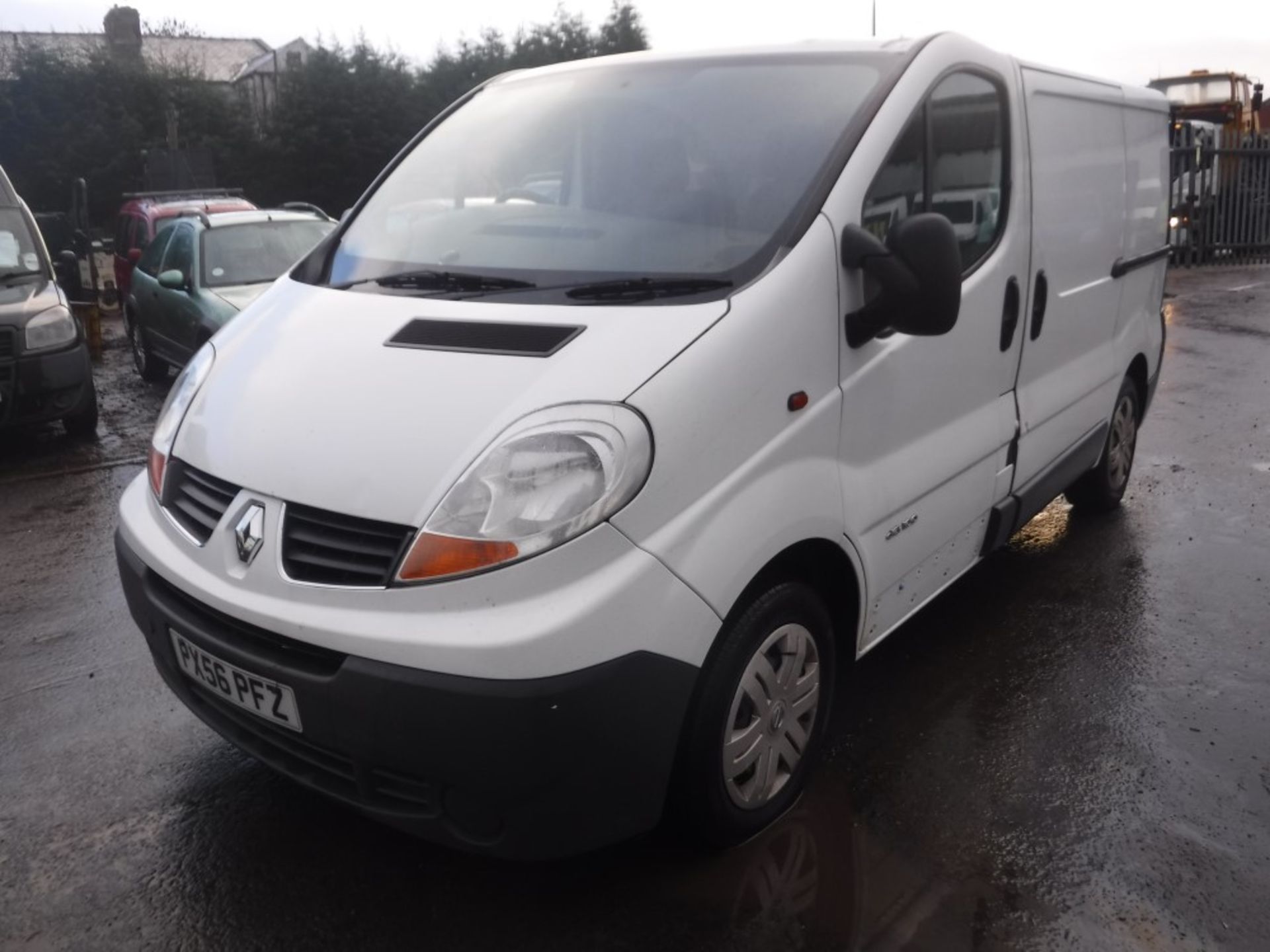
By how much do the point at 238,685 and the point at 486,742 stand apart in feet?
2.15

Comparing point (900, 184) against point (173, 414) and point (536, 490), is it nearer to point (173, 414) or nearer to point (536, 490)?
point (536, 490)

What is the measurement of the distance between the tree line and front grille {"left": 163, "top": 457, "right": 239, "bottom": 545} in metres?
22.9

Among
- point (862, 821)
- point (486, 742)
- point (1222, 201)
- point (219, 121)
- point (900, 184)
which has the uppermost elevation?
point (219, 121)

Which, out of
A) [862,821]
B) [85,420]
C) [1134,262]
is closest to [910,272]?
[862,821]

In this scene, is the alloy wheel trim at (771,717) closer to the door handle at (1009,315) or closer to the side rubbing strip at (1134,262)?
the door handle at (1009,315)

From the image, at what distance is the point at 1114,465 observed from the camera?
5.09m

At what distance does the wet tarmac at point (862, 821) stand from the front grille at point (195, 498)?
84 cm

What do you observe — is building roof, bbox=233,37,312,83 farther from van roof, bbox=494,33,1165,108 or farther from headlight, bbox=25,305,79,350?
van roof, bbox=494,33,1165,108

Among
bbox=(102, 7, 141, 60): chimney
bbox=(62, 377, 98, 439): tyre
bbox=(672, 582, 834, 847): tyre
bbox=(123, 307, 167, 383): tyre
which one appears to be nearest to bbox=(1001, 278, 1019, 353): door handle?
bbox=(672, 582, 834, 847): tyre

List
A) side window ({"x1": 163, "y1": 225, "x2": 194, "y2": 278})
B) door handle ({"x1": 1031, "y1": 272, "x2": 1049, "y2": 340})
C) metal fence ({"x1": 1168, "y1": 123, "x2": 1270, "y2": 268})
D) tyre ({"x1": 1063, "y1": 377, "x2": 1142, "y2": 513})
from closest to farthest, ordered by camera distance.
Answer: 1. door handle ({"x1": 1031, "y1": 272, "x2": 1049, "y2": 340})
2. tyre ({"x1": 1063, "y1": 377, "x2": 1142, "y2": 513})
3. side window ({"x1": 163, "y1": 225, "x2": 194, "y2": 278})
4. metal fence ({"x1": 1168, "y1": 123, "x2": 1270, "y2": 268})

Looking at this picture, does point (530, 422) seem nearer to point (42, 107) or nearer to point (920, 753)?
point (920, 753)

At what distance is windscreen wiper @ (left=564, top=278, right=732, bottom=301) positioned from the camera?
256 cm

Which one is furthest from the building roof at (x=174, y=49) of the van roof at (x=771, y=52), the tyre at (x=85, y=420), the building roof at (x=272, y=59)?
the van roof at (x=771, y=52)

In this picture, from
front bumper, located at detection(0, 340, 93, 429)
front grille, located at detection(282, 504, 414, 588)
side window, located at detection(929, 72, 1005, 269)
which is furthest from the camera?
front bumper, located at detection(0, 340, 93, 429)
